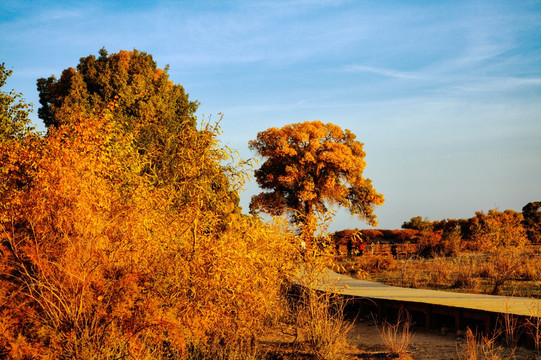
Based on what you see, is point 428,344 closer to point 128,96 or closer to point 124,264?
point 124,264

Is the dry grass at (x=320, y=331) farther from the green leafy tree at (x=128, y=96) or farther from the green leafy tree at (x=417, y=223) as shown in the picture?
the green leafy tree at (x=417, y=223)

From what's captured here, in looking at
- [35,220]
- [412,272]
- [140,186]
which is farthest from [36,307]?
[412,272]

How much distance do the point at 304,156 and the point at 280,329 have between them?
1999cm

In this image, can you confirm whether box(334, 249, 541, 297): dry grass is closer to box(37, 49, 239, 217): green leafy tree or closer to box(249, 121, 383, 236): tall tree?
box(37, 49, 239, 217): green leafy tree

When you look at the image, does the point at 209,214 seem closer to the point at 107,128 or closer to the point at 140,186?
the point at 140,186

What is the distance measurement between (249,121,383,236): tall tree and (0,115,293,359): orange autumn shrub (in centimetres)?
2110

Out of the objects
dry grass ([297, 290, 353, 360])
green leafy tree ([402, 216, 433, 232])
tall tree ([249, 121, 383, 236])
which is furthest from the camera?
green leafy tree ([402, 216, 433, 232])

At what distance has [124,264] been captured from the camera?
6328 mm

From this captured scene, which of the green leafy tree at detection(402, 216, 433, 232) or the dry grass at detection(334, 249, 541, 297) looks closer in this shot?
the dry grass at detection(334, 249, 541, 297)

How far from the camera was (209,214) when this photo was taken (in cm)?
698

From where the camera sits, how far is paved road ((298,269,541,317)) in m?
8.20

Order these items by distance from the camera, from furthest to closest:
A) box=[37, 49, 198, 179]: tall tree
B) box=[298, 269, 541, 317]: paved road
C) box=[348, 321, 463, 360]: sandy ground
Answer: box=[37, 49, 198, 179]: tall tree < box=[298, 269, 541, 317]: paved road < box=[348, 321, 463, 360]: sandy ground

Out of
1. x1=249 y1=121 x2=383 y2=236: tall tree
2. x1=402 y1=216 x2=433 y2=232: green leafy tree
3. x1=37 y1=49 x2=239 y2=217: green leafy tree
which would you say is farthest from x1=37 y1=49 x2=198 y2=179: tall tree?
x1=402 y1=216 x2=433 y2=232: green leafy tree

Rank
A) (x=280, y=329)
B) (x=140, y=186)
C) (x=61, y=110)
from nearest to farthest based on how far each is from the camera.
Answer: (x=140, y=186), (x=280, y=329), (x=61, y=110)
